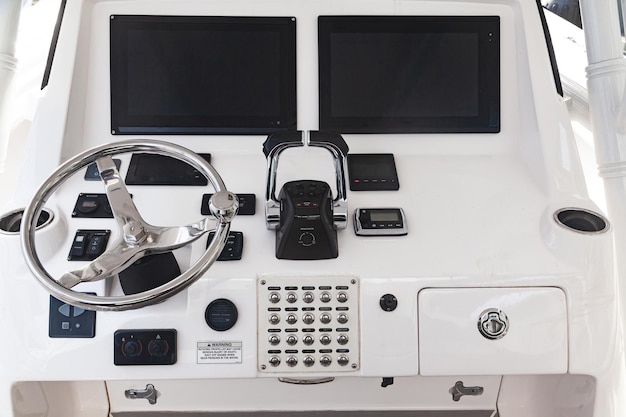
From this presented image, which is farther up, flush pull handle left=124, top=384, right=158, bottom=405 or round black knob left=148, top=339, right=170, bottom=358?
round black knob left=148, top=339, right=170, bottom=358

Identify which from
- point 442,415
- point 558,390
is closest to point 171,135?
point 442,415

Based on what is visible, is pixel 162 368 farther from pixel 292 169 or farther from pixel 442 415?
pixel 442 415

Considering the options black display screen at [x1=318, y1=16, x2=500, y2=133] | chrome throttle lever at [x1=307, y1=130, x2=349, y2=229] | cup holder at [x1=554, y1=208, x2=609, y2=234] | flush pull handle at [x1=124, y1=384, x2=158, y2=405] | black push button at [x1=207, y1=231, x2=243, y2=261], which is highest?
black display screen at [x1=318, y1=16, x2=500, y2=133]

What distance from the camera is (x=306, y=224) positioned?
1163 mm

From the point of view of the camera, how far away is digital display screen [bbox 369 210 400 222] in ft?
4.11

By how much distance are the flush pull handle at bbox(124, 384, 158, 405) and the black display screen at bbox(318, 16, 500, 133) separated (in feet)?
2.45

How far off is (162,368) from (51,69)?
30.8 inches

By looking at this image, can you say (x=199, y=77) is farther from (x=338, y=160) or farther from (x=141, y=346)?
(x=141, y=346)

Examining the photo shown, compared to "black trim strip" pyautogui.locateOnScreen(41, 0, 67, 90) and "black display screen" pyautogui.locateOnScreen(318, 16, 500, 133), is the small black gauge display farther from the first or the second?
"black trim strip" pyautogui.locateOnScreen(41, 0, 67, 90)

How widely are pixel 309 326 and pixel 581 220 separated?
0.60 metres

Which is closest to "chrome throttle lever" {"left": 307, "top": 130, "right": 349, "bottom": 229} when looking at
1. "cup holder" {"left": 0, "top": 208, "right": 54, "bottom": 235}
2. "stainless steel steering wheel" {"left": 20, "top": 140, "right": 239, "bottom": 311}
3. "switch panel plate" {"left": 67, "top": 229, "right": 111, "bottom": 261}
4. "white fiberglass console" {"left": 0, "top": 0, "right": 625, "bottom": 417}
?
"white fiberglass console" {"left": 0, "top": 0, "right": 625, "bottom": 417}

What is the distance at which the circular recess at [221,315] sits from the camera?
116cm

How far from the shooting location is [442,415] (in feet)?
4.61

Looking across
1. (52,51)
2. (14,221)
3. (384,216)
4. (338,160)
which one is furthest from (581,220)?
(52,51)
